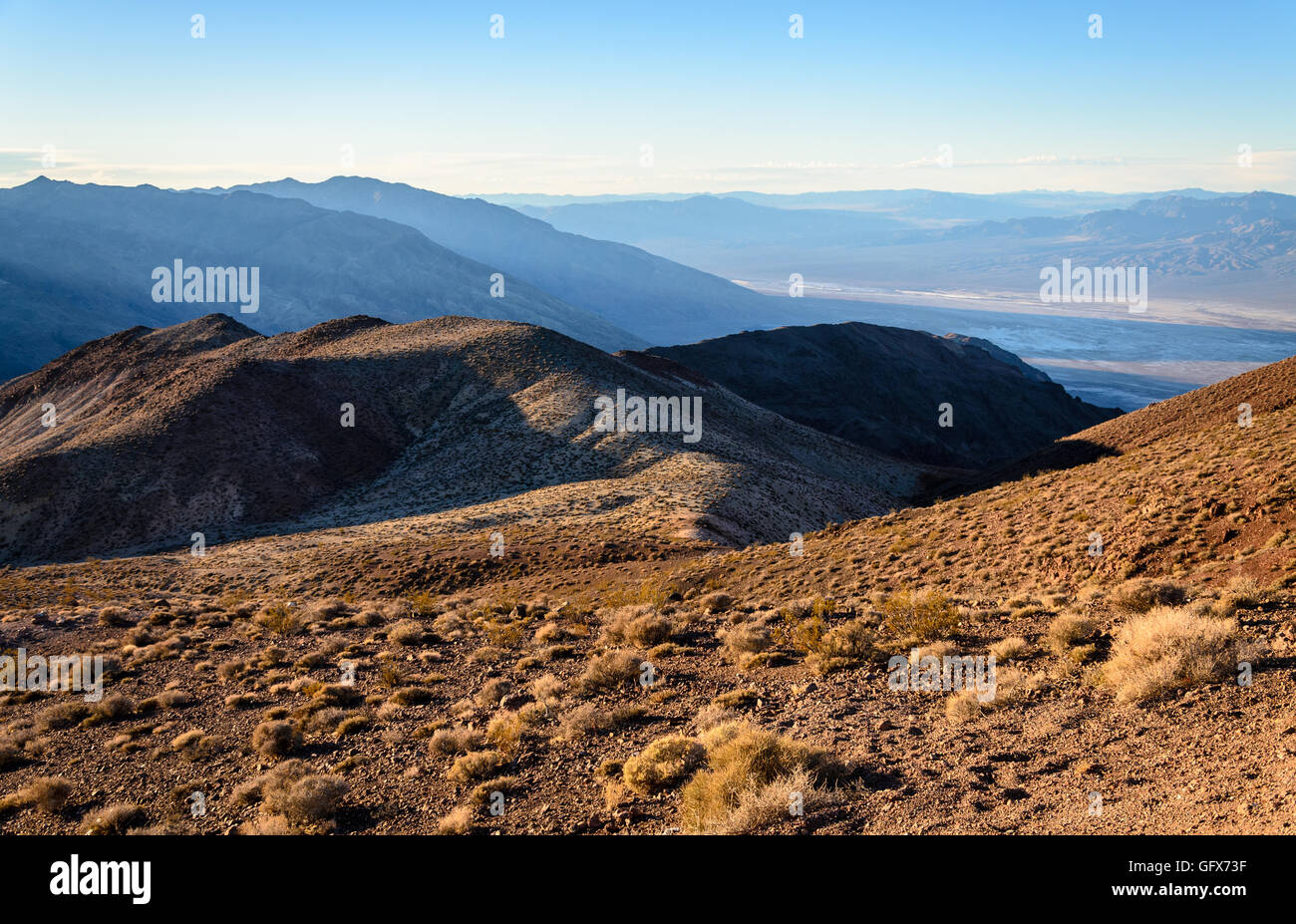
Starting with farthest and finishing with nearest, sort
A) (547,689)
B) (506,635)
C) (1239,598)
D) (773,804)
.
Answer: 1. (506,635)
2. (547,689)
3. (1239,598)
4. (773,804)

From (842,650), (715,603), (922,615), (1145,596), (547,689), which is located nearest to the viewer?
(1145,596)

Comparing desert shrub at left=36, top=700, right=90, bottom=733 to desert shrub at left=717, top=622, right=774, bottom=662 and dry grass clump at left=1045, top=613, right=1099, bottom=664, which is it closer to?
desert shrub at left=717, top=622, right=774, bottom=662

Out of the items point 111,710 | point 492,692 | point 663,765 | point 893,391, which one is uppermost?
point 893,391

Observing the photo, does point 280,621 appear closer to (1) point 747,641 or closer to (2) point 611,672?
(2) point 611,672

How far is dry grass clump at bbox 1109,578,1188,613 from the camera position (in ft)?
40.4

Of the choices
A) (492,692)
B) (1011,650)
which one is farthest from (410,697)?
(1011,650)

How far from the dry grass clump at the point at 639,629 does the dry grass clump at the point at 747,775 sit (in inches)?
241

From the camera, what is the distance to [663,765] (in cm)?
932

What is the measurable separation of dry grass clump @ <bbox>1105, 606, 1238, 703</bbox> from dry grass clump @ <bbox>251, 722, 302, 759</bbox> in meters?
11.9

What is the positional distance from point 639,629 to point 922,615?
5.56 m

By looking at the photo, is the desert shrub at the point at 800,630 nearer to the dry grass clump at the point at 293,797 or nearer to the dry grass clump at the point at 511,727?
the dry grass clump at the point at 511,727
